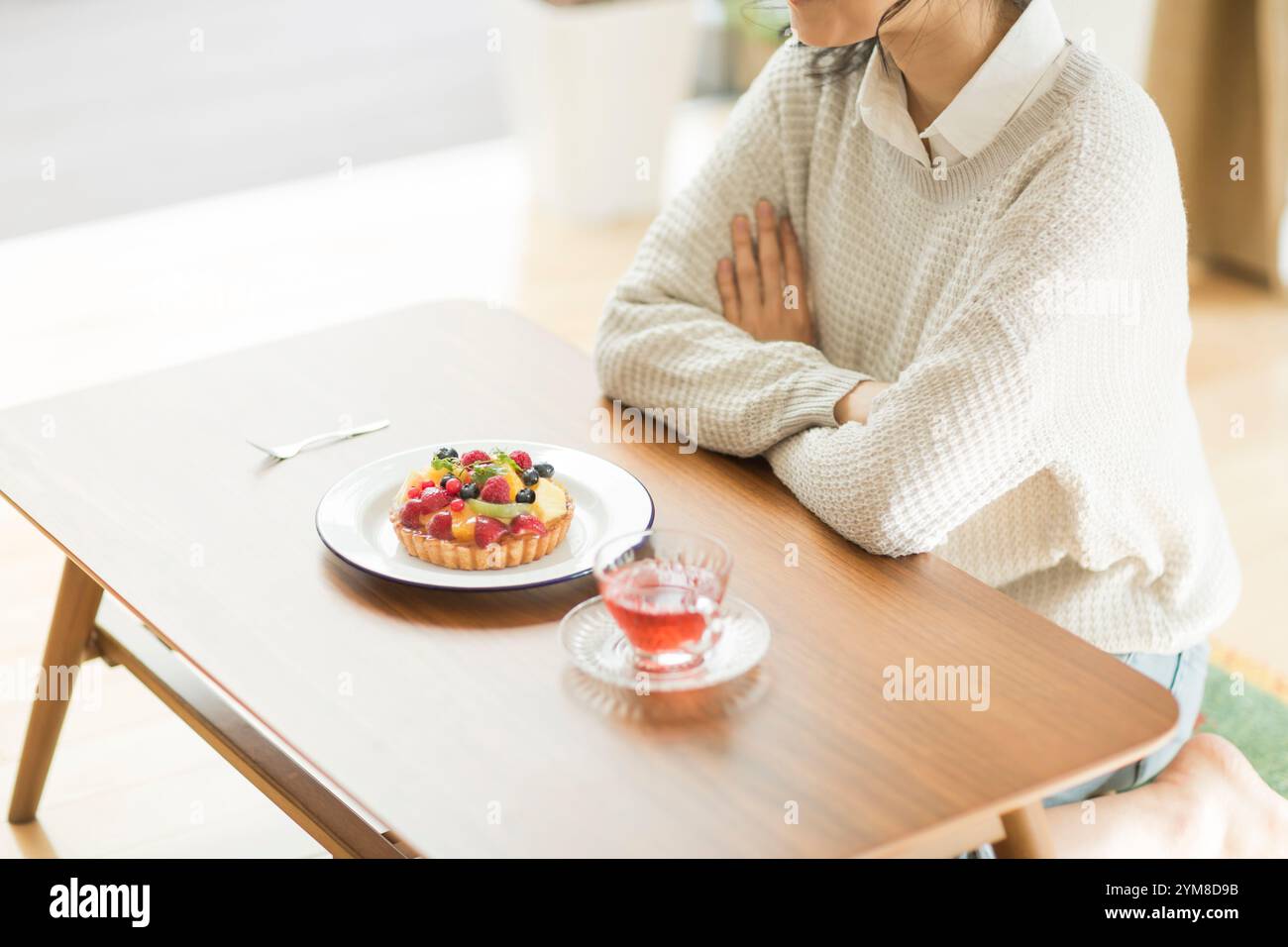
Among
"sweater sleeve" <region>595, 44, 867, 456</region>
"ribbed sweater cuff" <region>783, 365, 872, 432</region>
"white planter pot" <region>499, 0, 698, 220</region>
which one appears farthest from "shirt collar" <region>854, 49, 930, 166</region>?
"white planter pot" <region>499, 0, 698, 220</region>

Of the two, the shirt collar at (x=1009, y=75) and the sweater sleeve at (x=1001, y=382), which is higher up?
the shirt collar at (x=1009, y=75)

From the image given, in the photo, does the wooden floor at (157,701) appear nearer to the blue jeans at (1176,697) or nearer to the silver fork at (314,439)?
the silver fork at (314,439)

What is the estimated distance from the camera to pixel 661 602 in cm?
126

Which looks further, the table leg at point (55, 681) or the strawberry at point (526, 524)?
the table leg at point (55, 681)

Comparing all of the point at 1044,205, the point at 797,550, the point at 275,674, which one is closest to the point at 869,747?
the point at 797,550

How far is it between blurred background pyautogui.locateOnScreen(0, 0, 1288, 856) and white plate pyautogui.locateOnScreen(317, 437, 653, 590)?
0.97m

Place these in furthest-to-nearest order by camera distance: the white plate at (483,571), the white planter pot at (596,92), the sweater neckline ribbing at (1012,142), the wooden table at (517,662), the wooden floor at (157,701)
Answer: the white planter pot at (596,92) < the wooden floor at (157,701) < the sweater neckline ribbing at (1012,142) < the white plate at (483,571) < the wooden table at (517,662)

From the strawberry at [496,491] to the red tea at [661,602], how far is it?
146 millimetres

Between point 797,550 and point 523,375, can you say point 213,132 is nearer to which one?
point 523,375

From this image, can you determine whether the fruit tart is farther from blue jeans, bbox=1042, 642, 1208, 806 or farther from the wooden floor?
the wooden floor

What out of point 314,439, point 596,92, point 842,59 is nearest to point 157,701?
point 314,439

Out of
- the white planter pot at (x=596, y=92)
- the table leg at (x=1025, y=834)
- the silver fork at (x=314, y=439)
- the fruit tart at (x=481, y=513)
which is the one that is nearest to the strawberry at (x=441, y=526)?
the fruit tart at (x=481, y=513)

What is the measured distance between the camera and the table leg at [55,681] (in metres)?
1.85

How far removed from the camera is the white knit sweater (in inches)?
55.6
